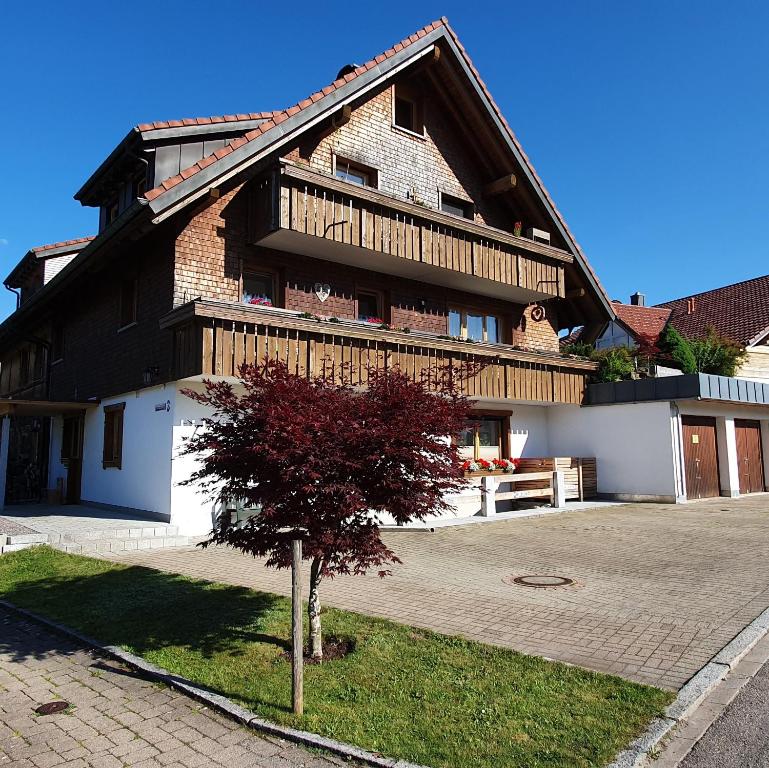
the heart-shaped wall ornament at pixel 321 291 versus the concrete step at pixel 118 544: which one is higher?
the heart-shaped wall ornament at pixel 321 291

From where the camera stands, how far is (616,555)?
10.8 m

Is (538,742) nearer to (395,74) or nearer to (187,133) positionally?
(187,133)

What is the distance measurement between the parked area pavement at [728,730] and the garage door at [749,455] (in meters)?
19.0

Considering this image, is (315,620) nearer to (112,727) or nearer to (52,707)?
(112,727)

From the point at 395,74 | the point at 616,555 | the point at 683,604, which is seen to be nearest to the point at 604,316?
the point at 395,74

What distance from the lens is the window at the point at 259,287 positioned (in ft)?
48.9

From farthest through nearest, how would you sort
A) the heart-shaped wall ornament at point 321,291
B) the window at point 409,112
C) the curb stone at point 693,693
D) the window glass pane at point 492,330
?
1. the window glass pane at point 492,330
2. the window at point 409,112
3. the heart-shaped wall ornament at point 321,291
4. the curb stone at point 693,693

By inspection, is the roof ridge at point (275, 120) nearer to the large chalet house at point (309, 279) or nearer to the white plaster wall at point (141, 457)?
the large chalet house at point (309, 279)

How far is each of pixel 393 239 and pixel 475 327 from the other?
5.21 metres

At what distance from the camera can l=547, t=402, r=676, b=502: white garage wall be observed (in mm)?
18891

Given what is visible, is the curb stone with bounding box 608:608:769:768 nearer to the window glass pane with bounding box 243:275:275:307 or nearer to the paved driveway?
the paved driveway

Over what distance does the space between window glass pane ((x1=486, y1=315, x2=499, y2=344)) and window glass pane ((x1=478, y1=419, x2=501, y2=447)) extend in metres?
2.51

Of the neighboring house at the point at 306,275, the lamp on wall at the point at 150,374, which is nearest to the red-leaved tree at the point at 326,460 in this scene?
the neighboring house at the point at 306,275

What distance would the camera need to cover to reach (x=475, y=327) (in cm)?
1998
